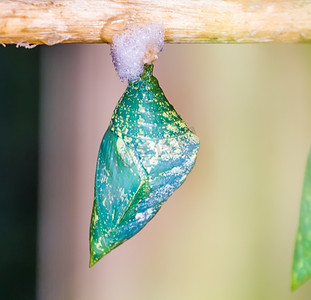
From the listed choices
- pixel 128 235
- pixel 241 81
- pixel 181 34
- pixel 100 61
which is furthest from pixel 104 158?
pixel 100 61

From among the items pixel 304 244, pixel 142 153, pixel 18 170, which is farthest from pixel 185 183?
pixel 304 244

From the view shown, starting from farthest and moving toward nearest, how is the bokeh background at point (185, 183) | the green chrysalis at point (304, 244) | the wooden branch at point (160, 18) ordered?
1. the bokeh background at point (185, 183)
2. the wooden branch at point (160, 18)
3. the green chrysalis at point (304, 244)

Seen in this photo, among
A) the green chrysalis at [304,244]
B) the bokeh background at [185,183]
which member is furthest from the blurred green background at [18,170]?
the green chrysalis at [304,244]

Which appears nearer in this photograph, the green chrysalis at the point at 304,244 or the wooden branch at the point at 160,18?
the green chrysalis at the point at 304,244

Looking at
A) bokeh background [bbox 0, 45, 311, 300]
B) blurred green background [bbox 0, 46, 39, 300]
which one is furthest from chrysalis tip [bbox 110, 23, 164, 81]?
blurred green background [bbox 0, 46, 39, 300]

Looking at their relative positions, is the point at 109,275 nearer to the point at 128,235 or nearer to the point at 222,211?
the point at 222,211

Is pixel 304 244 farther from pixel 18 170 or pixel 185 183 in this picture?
pixel 18 170

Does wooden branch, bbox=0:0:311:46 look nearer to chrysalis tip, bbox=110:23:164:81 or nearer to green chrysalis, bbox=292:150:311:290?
chrysalis tip, bbox=110:23:164:81

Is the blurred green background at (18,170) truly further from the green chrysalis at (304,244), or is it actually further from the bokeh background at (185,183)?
the green chrysalis at (304,244)
